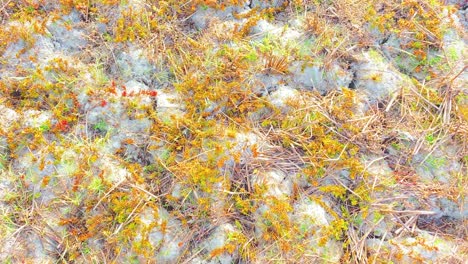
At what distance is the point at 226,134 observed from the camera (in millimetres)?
3756

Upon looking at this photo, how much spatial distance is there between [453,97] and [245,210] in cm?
254

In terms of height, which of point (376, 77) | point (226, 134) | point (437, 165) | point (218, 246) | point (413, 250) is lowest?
point (413, 250)

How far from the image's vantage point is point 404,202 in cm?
373

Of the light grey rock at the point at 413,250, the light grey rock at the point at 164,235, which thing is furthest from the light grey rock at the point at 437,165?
the light grey rock at the point at 164,235

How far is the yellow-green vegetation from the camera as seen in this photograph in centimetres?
347

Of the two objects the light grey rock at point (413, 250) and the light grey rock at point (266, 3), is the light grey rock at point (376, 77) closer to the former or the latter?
the light grey rock at point (266, 3)

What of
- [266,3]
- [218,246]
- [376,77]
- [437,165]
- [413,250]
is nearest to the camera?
[218,246]

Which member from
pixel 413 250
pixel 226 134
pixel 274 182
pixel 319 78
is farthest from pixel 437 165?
pixel 226 134

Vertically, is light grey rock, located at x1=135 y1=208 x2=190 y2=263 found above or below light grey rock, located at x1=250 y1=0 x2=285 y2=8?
below

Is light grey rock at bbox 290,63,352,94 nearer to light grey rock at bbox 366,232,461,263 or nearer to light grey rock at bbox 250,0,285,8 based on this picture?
light grey rock at bbox 250,0,285,8

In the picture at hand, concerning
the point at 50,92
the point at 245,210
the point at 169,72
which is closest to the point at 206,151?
the point at 245,210

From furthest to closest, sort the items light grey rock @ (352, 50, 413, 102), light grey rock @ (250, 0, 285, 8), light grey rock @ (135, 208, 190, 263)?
light grey rock @ (250, 0, 285, 8)
light grey rock @ (352, 50, 413, 102)
light grey rock @ (135, 208, 190, 263)

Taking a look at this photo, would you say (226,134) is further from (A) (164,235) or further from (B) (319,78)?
(B) (319,78)

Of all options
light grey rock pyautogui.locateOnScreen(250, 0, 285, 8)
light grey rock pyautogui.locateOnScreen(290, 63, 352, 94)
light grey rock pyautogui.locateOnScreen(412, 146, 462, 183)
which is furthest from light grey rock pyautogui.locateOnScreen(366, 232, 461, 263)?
light grey rock pyautogui.locateOnScreen(250, 0, 285, 8)
